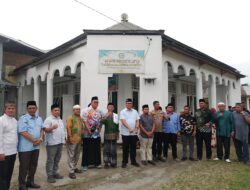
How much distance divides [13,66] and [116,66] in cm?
966

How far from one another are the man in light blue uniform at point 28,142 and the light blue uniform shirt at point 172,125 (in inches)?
162

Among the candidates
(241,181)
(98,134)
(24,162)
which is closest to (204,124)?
(241,181)

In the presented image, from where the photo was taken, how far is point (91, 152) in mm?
7816

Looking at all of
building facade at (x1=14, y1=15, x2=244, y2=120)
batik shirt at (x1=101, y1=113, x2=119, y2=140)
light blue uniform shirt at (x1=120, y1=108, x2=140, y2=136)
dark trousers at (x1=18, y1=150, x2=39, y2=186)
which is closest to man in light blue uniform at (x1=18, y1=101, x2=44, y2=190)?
dark trousers at (x1=18, y1=150, x2=39, y2=186)

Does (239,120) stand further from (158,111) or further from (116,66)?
(116,66)

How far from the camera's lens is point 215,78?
55.5 feet

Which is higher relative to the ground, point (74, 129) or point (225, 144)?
point (74, 129)

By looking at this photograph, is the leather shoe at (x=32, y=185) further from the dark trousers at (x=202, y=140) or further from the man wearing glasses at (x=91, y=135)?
the dark trousers at (x=202, y=140)

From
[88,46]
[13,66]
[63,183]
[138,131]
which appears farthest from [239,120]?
[13,66]

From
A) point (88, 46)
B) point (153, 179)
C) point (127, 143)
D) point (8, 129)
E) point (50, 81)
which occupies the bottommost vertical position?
point (153, 179)

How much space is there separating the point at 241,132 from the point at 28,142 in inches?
235

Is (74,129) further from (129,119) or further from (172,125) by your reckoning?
(172,125)

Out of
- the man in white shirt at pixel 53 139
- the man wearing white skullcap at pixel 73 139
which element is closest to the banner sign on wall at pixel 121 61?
the man wearing white skullcap at pixel 73 139

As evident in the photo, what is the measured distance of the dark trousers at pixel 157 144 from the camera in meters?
8.95
